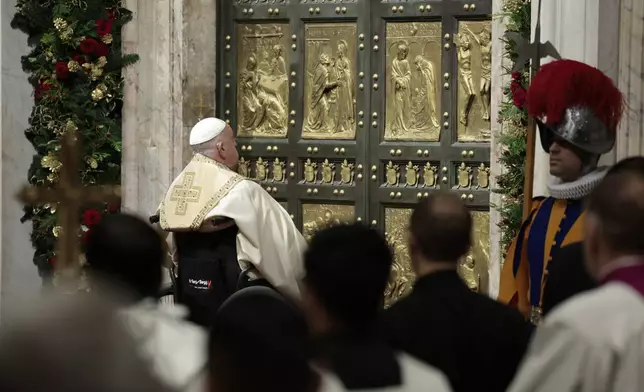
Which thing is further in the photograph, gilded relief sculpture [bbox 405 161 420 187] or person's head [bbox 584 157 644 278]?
gilded relief sculpture [bbox 405 161 420 187]

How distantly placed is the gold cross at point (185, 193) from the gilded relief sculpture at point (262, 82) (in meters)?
2.09

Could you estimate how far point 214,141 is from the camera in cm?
706

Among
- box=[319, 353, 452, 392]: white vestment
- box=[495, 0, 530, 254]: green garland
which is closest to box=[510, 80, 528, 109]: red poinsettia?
box=[495, 0, 530, 254]: green garland

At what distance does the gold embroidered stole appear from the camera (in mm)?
6797

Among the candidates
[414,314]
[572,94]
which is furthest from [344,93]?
[414,314]

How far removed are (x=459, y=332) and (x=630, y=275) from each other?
1.77 feet

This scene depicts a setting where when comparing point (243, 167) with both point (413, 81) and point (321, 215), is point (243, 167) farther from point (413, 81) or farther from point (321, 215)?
point (413, 81)

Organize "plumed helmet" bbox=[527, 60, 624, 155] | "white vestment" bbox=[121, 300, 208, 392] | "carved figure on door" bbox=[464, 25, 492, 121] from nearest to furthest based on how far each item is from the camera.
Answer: "white vestment" bbox=[121, 300, 208, 392], "plumed helmet" bbox=[527, 60, 624, 155], "carved figure on door" bbox=[464, 25, 492, 121]

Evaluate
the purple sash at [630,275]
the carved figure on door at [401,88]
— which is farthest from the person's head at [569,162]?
the carved figure on door at [401,88]

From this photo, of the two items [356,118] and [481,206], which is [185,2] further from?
[481,206]

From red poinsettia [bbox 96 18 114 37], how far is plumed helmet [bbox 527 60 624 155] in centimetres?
419

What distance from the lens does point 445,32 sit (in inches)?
332

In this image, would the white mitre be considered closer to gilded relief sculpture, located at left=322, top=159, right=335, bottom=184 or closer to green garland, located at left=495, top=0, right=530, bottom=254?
green garland, located at left=495, top=0, right=530, bottom=254

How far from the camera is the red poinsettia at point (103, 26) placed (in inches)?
356
